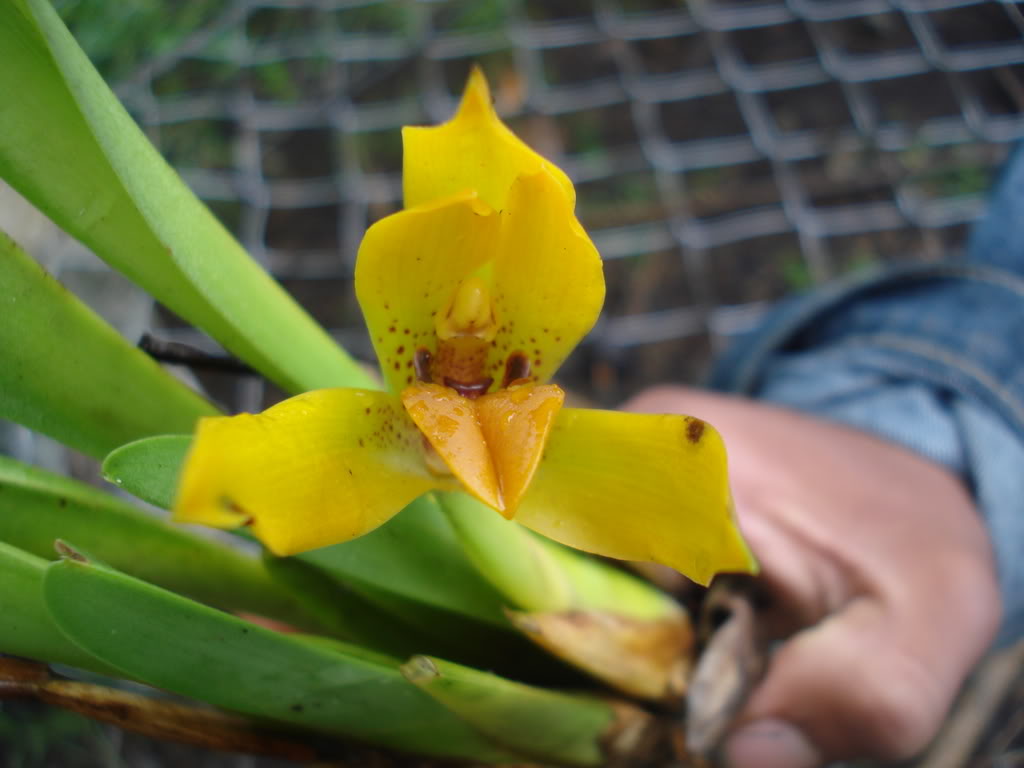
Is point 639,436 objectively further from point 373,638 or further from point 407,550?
point 373,638

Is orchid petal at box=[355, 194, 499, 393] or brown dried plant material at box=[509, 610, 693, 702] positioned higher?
orchid petal at box=[355, 194, 499, 393]

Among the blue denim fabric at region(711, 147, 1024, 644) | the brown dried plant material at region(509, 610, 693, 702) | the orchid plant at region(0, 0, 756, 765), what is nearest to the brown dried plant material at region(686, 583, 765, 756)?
the brown dried plant material at region(509, 610, 693, 702)

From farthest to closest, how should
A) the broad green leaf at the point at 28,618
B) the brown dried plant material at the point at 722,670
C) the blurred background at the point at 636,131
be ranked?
the blurred background at the point at 636,131, the brown dried plant material at the point at 722,670, the broad green leaf at the point at 28,618

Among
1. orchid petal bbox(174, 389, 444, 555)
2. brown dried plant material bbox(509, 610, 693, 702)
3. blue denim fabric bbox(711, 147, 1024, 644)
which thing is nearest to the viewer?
orchid petal bbox(174, 389, 444, 555)

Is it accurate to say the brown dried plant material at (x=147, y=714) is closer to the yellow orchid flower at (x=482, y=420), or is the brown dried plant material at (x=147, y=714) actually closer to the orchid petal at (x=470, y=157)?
the yellow orchid flower at (x=482, y=420)

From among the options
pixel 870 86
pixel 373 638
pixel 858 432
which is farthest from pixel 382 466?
pixel 870 86

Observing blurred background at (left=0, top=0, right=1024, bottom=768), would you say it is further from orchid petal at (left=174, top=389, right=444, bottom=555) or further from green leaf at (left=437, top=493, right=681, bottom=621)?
orchid petal at (left=174, top=389, right=444, bottom=555)

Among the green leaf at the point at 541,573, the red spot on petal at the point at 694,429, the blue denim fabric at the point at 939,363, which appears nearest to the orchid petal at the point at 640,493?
the red spot on petal at the point at 694,429
